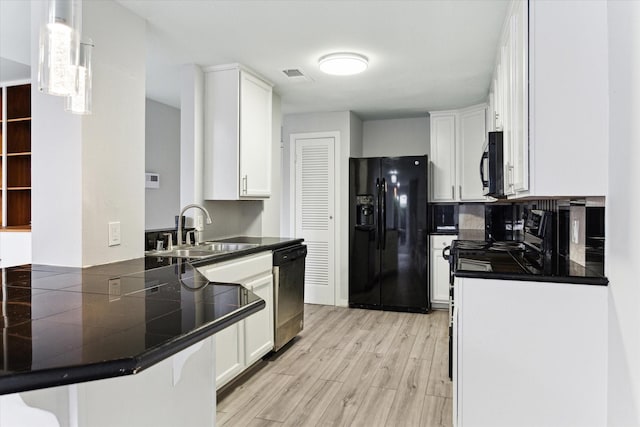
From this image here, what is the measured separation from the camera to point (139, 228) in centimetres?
245

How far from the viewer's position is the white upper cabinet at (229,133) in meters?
3.29

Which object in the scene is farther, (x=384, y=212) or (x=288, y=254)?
(x=384, y=212)

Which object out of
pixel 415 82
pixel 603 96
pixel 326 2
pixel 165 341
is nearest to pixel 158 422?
pixel 165 341

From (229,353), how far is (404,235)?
2608 mm

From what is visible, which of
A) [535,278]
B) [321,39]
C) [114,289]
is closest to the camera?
[114,289]

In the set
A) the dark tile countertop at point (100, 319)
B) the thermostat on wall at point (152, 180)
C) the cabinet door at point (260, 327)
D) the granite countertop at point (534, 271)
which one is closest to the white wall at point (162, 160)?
the thermostat on wall at point (152, 180)

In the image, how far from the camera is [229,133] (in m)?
3.30

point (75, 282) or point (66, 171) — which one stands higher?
point (66, 171)

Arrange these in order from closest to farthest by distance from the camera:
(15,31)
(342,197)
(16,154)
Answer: (15,31)
(16,154)
(342,197)

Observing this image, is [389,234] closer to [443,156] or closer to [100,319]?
[443,156]

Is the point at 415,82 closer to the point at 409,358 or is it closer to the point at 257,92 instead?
the point at 257,92

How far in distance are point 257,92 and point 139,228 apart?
5.42ft

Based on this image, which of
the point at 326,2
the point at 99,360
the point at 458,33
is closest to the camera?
the point at 99,360

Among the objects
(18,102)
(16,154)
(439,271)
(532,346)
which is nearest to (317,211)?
(439,271)
